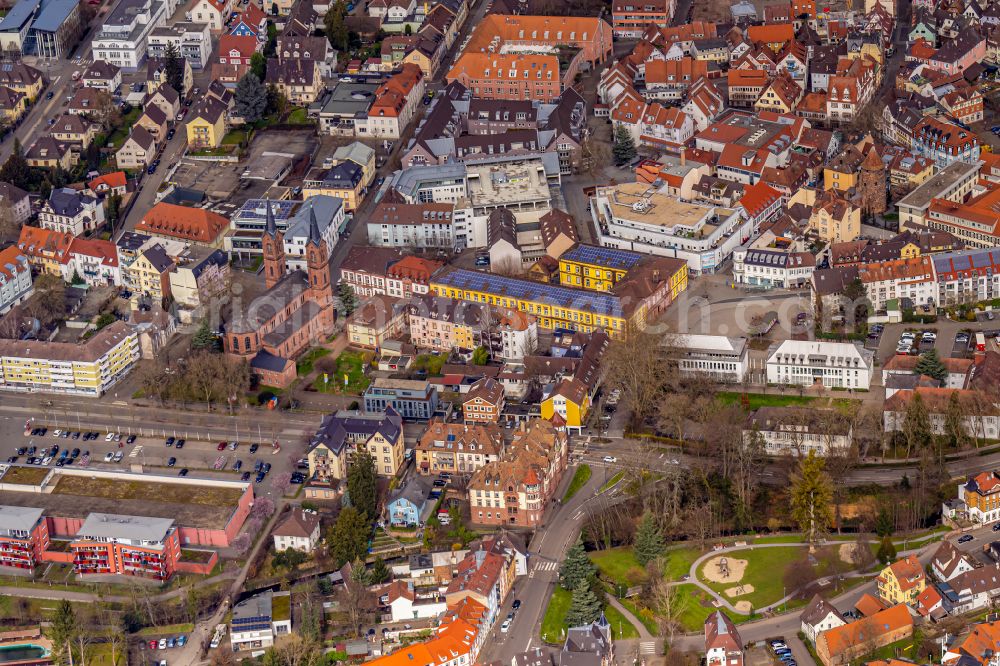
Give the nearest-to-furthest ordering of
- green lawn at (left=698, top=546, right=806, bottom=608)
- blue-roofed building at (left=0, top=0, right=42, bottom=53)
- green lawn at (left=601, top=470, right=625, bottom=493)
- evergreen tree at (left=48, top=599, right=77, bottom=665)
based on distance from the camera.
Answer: evergreen tree at (left=48, top=599, right=77, bottom=665), green lawn at (left=698, top=546, right=806, bottom=608), green lawn at (left=601, top=470, right=625, bottom=493), blue-roofed building at (left=0, top=0, right=42, bottom=53)

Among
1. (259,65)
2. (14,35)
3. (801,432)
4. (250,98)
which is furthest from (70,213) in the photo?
(801,432)

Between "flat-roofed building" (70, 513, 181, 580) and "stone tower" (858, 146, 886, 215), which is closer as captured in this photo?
"flat-roofed building" (70, 513, 181, 580)

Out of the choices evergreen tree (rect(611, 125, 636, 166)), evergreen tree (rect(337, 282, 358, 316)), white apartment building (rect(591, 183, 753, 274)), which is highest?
evergreen tree (rect(611, 125, 636, 166))

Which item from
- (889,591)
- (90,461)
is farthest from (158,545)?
(889,591)

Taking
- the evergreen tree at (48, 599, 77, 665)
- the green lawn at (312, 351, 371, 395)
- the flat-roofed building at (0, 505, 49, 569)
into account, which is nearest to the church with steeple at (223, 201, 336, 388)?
the green lawn at (312, 351, 371, 395)

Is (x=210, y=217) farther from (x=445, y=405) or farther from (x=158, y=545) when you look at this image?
(x=158, y=545)

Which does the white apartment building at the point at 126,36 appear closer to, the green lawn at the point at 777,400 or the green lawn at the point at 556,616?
the green lawn at the point at 777,400

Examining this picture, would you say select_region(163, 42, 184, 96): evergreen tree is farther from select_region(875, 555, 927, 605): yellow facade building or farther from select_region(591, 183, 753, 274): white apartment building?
select_region(875, 555, 927, 605): yellow facade building
